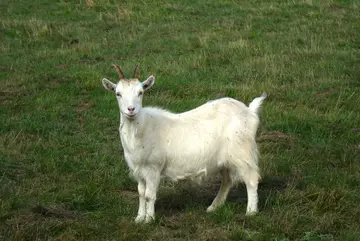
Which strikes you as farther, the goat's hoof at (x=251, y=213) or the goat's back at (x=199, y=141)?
the goat's back at (x=199, y=141)

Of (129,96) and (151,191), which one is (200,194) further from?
(129,96)

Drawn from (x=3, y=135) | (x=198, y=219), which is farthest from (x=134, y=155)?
(x=3, y=135)

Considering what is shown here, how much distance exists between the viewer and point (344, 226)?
7137mm

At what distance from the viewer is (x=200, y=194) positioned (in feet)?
27.6

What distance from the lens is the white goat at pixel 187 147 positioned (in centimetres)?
745

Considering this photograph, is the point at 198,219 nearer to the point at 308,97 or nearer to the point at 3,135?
the point at 3,135

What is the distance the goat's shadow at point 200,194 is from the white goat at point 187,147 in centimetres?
34

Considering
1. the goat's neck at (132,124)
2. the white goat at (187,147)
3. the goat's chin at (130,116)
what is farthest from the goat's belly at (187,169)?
the goat's chin at (130,116)

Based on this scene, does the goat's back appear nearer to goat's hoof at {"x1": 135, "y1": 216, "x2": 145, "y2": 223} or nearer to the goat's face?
the goat's face

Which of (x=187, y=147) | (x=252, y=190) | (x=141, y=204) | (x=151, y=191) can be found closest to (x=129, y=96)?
(x=187, y=147)

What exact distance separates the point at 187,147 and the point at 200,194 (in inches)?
39.6

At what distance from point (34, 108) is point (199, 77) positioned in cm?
344

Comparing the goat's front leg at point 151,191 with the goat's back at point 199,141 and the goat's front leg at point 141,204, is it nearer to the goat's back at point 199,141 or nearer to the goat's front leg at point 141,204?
the goat's front leg at point 141,204

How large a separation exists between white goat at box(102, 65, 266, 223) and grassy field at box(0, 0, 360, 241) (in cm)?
34
